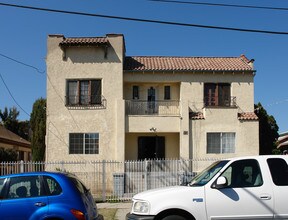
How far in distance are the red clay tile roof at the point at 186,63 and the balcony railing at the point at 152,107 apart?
1801 millimetres

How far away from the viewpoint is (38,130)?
27.9m

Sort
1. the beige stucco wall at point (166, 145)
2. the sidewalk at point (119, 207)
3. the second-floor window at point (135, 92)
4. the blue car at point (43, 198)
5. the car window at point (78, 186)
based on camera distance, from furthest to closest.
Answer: the second-floor window at point (135, 92)
the beige stucco wall at point (166, 145)
the sidewalk at point (119, 207)
the car window at point (78, 186)
the blue car at point (43, 198)

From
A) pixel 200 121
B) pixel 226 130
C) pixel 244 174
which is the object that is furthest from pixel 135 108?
pixel 244 174

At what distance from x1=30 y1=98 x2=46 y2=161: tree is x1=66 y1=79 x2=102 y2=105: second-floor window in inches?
232

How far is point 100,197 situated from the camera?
19125 millimetres

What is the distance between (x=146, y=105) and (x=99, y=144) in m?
3.32

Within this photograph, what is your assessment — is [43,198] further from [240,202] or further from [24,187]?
[240,202]

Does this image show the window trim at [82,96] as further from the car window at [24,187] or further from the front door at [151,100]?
the car window at [24,187]

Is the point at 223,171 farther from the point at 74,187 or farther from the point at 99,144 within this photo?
the point at 99,144

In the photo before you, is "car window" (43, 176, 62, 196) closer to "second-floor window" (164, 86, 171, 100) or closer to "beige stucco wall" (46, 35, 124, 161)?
"beige stucco wall" (46, 35, 124, 161)

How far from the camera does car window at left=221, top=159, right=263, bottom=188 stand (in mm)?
8133

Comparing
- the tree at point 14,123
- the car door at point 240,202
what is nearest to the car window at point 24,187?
the car door at point 240,202

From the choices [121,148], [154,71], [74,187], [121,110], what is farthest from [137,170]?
[74,187]

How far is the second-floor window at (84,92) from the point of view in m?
22.4
